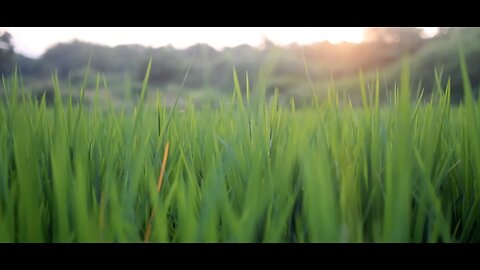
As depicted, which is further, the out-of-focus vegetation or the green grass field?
the out-of-focus vegetation

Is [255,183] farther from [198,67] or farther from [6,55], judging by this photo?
[6,55]

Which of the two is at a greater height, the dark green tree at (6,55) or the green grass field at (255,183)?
the dark green tree at (6,55)

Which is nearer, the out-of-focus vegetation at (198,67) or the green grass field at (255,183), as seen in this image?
the green grass field at (255,183)

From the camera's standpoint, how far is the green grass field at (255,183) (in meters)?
0.44

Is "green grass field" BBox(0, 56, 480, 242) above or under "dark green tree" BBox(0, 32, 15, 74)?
under

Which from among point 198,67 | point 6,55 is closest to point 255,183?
point 198,67

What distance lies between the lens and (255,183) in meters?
0.47

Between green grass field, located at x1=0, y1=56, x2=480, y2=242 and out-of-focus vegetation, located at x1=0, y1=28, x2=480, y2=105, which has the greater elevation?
out-of-focus vegetation, located at x1=0, y1=28, x2=480, y2=105

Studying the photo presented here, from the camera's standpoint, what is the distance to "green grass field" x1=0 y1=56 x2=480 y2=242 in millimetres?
438

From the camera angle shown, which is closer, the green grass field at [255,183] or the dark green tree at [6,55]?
the green grass field at [255,183]

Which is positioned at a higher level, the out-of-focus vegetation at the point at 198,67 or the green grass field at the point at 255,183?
the out-of-focus vegetation at the point at 198,67

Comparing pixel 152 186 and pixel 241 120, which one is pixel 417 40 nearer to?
pixel 241 120
